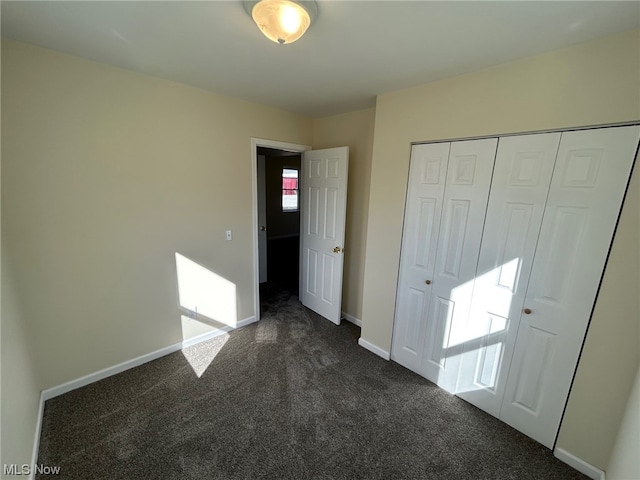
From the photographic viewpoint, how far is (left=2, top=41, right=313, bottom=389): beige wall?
164cm

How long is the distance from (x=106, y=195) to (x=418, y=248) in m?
2.43

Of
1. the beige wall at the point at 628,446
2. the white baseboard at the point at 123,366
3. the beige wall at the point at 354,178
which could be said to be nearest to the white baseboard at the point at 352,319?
the beige wall at the point at 354,178

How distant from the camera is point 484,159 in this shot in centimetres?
176

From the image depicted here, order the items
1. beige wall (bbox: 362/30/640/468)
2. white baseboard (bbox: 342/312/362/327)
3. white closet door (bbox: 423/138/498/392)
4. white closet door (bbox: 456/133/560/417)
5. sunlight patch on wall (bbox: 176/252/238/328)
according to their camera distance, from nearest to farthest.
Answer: beige wall (bbox: 362/30/640/468) < white closet door (bbox: 456/133/560/417) < white closet door (bbox: 423/138/498/392) < sunlight patch on wall (bbox: 176/252/238/328) < white baseboard (bbox: 342/312/362/327)

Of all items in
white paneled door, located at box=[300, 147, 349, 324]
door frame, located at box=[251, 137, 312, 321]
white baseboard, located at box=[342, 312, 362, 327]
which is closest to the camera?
door frame, located at box=[251, 137, 312, 321]

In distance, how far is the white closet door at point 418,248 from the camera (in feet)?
6.60

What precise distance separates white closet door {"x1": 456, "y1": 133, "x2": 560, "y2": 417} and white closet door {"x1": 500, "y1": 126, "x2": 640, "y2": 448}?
0.05m

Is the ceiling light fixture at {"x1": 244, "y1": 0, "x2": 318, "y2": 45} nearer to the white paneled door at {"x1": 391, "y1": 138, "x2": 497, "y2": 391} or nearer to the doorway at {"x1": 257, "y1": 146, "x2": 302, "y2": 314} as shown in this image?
the white paneled door at {"x1": 391, "y1": 138, "x2": 497, "y2": 391}

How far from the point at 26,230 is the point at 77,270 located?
0.38 m

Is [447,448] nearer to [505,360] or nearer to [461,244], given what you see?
[505,360]

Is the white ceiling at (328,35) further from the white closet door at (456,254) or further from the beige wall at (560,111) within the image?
the white closet door at (456,254)

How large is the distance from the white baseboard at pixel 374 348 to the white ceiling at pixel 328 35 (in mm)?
2313

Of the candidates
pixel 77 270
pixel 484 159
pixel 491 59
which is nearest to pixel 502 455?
pixel 484 159

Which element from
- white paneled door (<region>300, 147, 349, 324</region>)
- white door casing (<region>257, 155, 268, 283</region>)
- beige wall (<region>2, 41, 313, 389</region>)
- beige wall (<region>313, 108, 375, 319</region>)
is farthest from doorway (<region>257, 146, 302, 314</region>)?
beige wall (<region>2, 41, 313, 389</region>)
